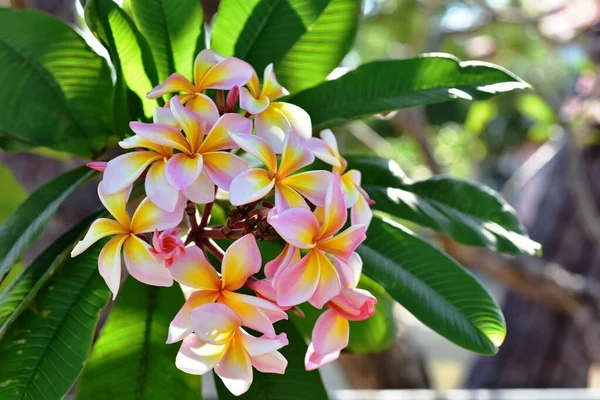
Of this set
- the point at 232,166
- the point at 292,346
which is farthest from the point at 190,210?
the point at 292,346

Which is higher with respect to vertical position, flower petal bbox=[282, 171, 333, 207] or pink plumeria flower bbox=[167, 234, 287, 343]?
flower petal bbox=[282, 171, 333, 207]

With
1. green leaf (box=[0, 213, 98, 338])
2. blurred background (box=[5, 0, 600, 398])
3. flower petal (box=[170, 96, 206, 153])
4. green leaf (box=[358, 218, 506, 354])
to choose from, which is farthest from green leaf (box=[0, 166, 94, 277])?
blurred background (box=[5, 0, 600, 398])

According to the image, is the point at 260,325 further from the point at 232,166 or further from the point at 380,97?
the point at 380,97

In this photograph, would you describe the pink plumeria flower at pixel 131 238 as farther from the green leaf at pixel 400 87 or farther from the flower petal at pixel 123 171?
the green leaf at pixel 400 87

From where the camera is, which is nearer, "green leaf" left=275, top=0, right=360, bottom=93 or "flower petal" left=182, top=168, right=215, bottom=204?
"flower petal" left=182, top=168, right=215, bottom=204

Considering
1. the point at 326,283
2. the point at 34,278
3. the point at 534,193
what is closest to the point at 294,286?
the point at 326,283

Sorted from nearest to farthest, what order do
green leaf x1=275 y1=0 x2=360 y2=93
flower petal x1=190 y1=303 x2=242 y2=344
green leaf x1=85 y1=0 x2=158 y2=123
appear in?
1. flower petal x1=190 y1=303 x2=242 y2=344
2. green leaf x1=85 y1=0 x2=158 y2=123
3. green leaf x1=275 y1=0 x2=360 y2=93

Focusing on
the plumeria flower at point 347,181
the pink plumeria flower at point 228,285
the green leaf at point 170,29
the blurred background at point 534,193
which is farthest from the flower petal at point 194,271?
the blurred background at point 534,193

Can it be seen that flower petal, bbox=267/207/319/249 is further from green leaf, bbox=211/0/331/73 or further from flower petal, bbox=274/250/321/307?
green leaf, bbox=211/0/331/73
